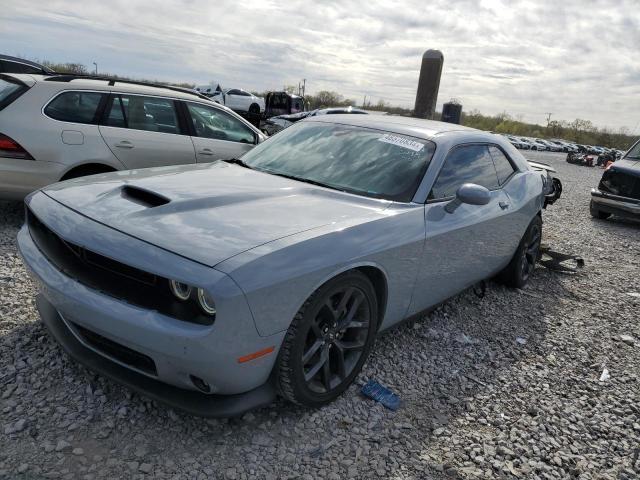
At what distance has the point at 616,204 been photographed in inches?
375

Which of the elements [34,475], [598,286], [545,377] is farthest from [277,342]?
[598,286]

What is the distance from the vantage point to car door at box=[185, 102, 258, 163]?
5.90 metres

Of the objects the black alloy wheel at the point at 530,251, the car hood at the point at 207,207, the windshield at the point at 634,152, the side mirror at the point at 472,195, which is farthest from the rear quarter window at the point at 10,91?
the windshield at the point at 634,152

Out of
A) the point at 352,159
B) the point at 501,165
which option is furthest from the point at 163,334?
the point at 501,165

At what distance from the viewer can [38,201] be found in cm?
283

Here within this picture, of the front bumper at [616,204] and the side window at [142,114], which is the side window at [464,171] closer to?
the side window at [142,114]

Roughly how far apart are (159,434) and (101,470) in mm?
306

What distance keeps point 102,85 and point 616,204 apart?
901cm

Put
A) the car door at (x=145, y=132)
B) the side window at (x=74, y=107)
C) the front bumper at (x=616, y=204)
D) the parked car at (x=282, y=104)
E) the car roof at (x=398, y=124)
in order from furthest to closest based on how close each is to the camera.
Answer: the parked car at (x=282, y=104) → the front bumper at (x=616, y=204) → the car door at (x=145, y=132) → the side window at (x=74, y=107) → the car roof at (x=398, y=124)

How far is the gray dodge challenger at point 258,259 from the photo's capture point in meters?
2.12

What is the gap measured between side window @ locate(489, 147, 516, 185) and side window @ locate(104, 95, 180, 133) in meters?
3.50

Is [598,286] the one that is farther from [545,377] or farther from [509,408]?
[509,408]

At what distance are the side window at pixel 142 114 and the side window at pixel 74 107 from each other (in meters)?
0.15

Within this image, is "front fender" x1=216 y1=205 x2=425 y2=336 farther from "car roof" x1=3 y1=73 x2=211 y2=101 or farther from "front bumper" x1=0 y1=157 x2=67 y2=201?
"car roof" x1=3 y1=73 x2=211 y2=101
